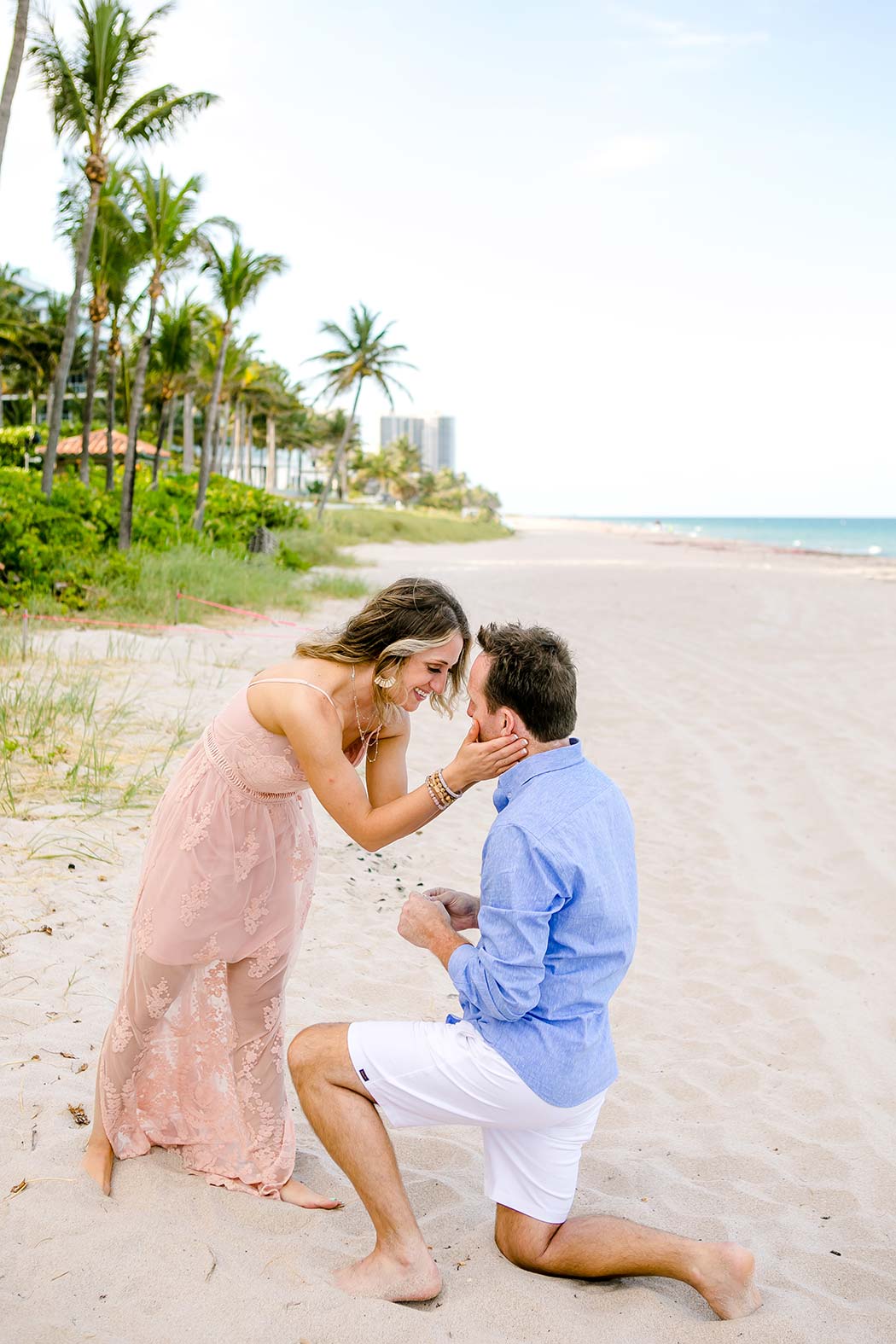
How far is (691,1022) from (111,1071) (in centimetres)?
237

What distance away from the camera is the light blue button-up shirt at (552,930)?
2.16m

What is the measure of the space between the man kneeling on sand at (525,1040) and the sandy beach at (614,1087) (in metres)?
0.12

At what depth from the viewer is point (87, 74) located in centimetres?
1741

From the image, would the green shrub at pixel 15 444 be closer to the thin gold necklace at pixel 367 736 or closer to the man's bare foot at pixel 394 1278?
the thin gold necklace at pixel 367 736

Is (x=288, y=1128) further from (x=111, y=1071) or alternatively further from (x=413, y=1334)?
(x=413, y=1334)

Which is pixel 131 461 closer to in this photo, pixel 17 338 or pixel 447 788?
pixel 447 788

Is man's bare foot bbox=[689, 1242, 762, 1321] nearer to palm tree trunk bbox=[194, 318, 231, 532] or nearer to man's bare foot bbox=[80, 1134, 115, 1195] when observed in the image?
man's bare foot bbox=[80, 1134, 115, 1195]

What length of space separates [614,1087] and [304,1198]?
4.32 ft

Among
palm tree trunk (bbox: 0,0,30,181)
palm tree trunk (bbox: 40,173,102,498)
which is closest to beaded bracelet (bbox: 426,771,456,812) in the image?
palm tree trunk (bbox: 0,0,30,181)

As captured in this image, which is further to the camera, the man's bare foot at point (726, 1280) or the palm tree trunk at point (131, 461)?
the palm tree trunk at point (131, 461)

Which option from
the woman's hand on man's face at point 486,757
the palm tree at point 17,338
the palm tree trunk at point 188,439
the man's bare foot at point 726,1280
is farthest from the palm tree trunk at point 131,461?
the palm tree trunk at point 188,439

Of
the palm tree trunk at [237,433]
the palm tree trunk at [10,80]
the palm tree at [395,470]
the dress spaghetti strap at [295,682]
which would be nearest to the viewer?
the dress spaghetti strap at [295,682]

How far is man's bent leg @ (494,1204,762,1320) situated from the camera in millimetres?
2352

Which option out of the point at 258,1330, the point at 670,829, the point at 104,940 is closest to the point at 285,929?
the point at 258,1330
